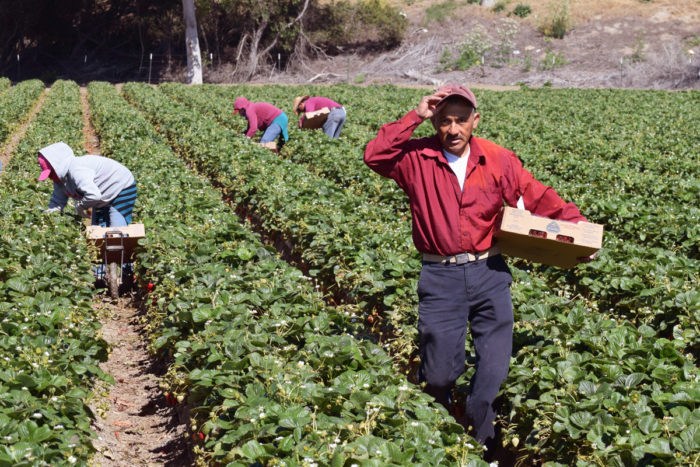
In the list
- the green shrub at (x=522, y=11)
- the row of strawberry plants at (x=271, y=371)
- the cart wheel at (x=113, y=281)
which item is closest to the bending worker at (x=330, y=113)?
the cart wheel at (x=113, y=281)

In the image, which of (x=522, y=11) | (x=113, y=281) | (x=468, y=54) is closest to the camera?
(x=113, y=281)

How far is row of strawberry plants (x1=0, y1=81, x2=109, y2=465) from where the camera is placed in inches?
128

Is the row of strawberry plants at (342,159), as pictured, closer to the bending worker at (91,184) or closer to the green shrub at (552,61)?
the bending worker at (91,184)

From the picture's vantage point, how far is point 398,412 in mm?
3434

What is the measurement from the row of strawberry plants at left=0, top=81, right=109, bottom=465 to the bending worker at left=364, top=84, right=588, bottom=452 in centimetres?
203

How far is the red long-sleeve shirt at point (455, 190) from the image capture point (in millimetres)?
3863

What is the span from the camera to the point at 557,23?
46.5m

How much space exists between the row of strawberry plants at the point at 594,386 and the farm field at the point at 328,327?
0.04ft

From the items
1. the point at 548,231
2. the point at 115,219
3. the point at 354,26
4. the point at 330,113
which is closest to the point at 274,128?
the point at 330,113

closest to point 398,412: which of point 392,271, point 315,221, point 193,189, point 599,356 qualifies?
point 599,356

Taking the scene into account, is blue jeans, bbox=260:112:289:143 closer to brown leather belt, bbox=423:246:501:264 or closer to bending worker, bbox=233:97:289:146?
bending worker, bbox=233:97:289:146

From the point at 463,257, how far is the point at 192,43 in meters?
40.1

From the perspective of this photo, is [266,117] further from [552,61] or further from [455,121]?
[552,61]

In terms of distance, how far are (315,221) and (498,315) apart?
12.9ft
